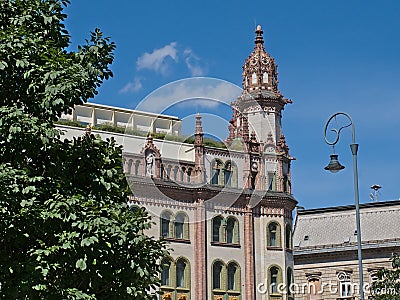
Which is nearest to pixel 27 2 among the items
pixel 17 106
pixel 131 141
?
pixel 17 106

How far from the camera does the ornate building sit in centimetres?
7006

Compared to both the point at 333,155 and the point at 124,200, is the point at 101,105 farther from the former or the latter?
the point at 124,200

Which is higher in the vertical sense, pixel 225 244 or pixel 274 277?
pixel 225 244

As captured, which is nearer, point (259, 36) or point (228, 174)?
point (228, 174)

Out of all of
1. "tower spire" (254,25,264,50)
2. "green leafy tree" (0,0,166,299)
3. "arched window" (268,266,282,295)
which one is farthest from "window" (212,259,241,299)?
"green leafy tree" (0,0,166,299)

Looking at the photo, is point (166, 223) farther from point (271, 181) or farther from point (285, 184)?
point (285, 184)

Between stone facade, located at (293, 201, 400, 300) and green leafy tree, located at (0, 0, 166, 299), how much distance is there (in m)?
66.9

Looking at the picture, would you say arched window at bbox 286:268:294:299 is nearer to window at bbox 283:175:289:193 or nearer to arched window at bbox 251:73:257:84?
window at bbox 283:175:289:193

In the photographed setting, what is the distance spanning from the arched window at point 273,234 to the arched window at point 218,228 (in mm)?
4292

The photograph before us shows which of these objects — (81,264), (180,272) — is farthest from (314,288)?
(81,264)

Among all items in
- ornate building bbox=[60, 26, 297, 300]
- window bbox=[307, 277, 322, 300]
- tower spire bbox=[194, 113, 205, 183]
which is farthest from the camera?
window bbox=[307, 277, 322, 300]

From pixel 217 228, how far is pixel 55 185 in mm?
49748

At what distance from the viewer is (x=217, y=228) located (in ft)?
239

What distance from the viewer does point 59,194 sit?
75.8 ft
